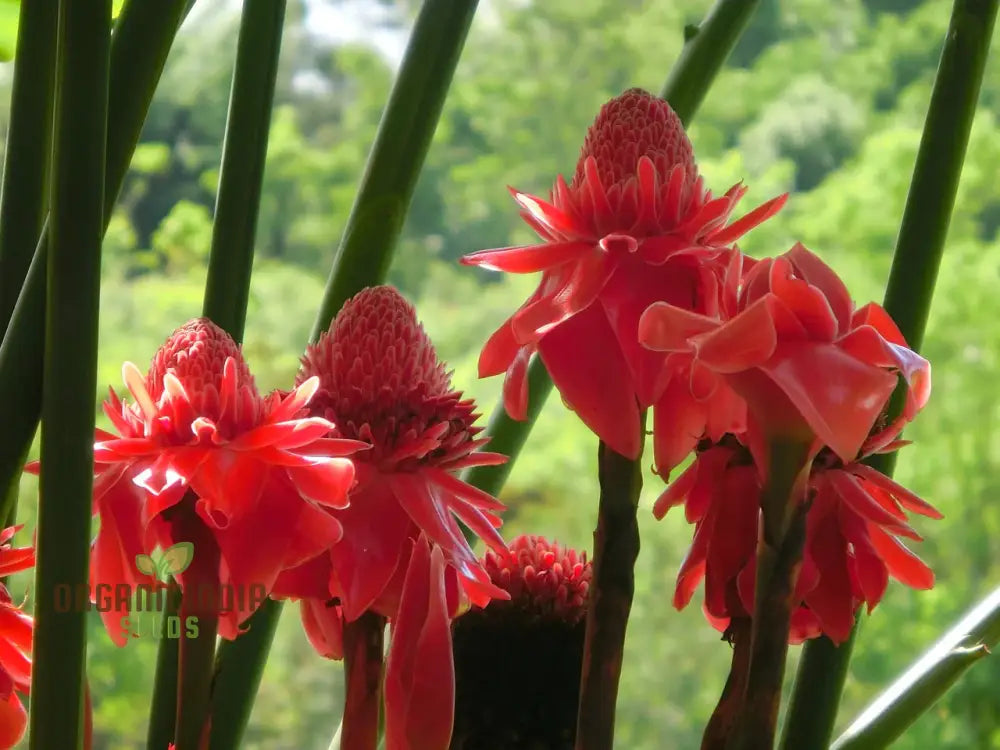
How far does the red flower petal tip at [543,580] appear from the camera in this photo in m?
0.27

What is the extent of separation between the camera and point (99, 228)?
21 cm

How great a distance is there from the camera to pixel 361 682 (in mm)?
228

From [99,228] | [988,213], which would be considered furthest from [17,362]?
[988,213]

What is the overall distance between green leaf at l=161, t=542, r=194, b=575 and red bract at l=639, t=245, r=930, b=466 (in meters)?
0.10

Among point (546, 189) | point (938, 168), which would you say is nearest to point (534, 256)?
point (938, 168)

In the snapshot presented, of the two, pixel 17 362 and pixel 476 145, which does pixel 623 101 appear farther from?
pixel 476 145

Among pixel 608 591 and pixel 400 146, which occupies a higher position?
pixel 400 146

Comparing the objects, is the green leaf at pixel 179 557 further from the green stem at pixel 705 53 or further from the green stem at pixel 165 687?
the green stem at pixel 705 53

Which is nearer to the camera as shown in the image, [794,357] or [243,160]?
[794,357]

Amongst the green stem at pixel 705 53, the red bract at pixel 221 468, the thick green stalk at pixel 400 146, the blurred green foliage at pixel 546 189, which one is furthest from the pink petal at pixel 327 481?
the blurred green foliage at pixel 546 189

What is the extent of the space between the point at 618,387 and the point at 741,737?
0.21 feet

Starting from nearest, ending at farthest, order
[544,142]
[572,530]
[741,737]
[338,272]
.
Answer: [741,737] < [338,272] < [572,530] < [544,142]

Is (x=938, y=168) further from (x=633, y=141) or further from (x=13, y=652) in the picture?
(x=13, y=652)

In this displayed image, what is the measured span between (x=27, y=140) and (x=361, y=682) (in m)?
0.17
